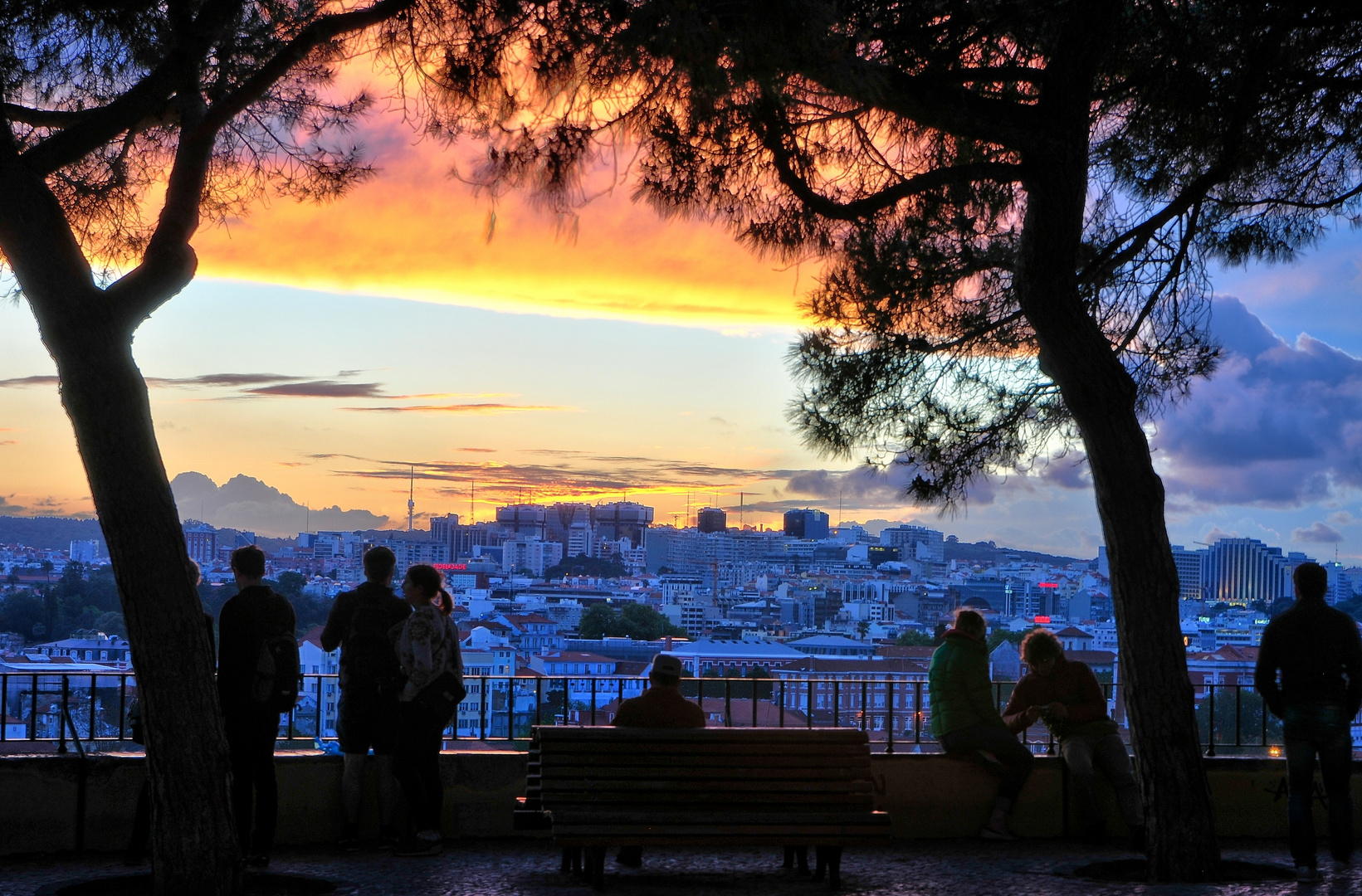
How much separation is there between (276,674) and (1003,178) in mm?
4082

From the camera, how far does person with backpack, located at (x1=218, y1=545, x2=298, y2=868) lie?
5.73 m

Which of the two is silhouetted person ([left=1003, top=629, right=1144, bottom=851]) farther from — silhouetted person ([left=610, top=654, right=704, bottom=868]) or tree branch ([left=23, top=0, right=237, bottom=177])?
tree branch ([left=23, top=0, right=237, bottom=177])

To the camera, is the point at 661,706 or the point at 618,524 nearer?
the point at 661,706

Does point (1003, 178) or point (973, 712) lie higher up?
point (1003, 178)

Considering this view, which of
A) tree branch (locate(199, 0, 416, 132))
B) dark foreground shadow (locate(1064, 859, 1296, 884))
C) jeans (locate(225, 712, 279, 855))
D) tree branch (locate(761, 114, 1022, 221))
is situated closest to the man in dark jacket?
dark foreground shadow (locate(1064, 859, 1296, 884))

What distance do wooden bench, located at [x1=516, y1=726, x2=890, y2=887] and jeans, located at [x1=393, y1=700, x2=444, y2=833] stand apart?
666mm

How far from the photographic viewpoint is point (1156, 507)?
6.03 metres

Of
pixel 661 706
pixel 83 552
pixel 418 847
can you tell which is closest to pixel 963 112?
pixel 661 706

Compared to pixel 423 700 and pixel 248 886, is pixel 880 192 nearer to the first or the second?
pixel 423 700

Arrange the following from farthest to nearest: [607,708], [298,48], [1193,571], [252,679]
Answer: [1193,571]
[607,708]
[252,679]
[298,48]

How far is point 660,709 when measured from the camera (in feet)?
19.7

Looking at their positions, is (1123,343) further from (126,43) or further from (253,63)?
(126,43)

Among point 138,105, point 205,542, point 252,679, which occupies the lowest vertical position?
point 252,679

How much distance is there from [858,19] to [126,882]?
15.9 ft
